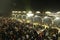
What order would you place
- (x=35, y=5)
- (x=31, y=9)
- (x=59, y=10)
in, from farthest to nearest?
(x=31, y=9) → (x=35, y=5) → (x=59, y=10)

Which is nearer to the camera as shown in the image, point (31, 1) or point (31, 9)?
point (31, 1)

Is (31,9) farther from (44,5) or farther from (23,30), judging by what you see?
(23,30)

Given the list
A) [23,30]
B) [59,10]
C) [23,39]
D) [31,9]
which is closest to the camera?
[23,39]

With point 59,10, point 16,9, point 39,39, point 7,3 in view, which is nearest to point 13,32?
point 39,39

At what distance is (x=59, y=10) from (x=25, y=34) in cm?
1737

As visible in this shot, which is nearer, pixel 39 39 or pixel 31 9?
pixel 39 39

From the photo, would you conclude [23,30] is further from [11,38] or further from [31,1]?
[31,1]

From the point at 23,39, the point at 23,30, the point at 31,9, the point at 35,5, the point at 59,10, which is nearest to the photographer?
the point at 23,39

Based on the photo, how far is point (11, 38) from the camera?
8383 mm

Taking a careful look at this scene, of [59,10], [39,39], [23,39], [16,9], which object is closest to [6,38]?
[23,39]

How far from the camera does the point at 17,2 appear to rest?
26.6m

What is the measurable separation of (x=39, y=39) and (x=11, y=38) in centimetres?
118

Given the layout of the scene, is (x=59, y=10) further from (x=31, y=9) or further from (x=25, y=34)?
(x=25, y=34)

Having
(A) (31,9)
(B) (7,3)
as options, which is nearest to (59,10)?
(A) (31,9)
